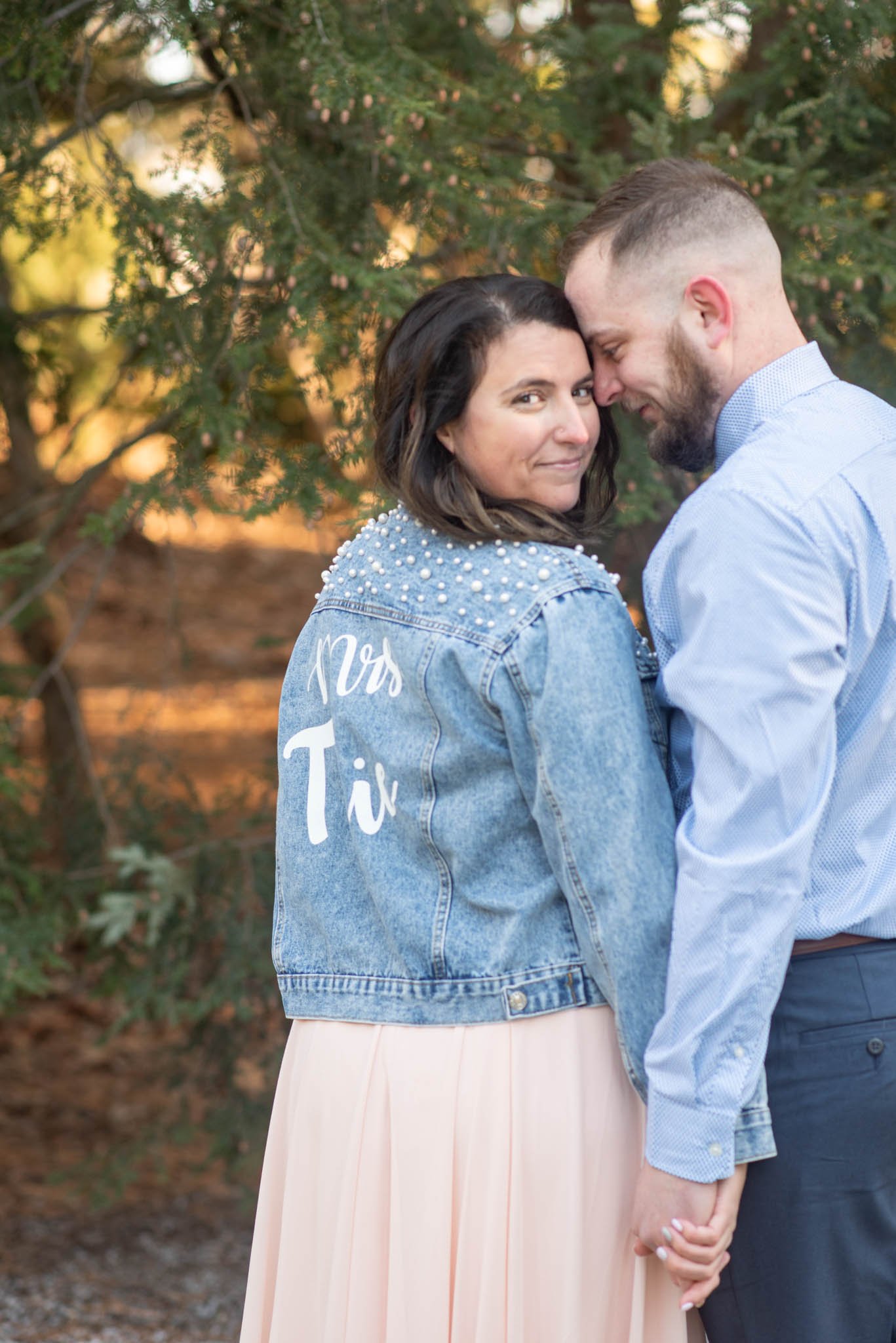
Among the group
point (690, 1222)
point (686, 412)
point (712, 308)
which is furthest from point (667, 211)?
point (690, 1222)

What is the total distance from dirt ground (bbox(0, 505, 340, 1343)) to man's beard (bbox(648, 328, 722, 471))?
5.90 feet

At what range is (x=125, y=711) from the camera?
14.1ft

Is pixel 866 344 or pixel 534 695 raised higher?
pixel 866 344

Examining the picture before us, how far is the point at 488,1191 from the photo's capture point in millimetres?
1776

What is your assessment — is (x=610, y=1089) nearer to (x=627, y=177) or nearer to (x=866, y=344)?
(x=627, y=177)

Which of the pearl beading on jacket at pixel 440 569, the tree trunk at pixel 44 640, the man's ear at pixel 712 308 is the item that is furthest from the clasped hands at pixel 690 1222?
the tree trunk at pixel 44 640

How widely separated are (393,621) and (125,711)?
8.65ft

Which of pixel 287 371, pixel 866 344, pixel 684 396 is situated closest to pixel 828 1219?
pixel 684 396

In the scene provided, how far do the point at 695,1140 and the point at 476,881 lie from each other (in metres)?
0.43

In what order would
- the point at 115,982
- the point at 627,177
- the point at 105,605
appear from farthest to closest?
the point at 105,605 → the point at 115,982 → the point at 627,177

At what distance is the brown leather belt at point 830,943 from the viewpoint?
177cm

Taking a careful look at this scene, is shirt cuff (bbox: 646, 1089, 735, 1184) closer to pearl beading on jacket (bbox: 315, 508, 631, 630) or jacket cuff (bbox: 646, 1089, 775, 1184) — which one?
jacket cuff (bbox: 646, 1089, 775, 1184)

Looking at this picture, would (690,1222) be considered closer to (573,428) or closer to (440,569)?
(440,569)

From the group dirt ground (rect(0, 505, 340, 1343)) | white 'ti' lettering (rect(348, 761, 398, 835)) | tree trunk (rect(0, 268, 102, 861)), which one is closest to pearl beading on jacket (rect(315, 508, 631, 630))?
white 'ti' lettering (rect(348, 761, 398, 835))
